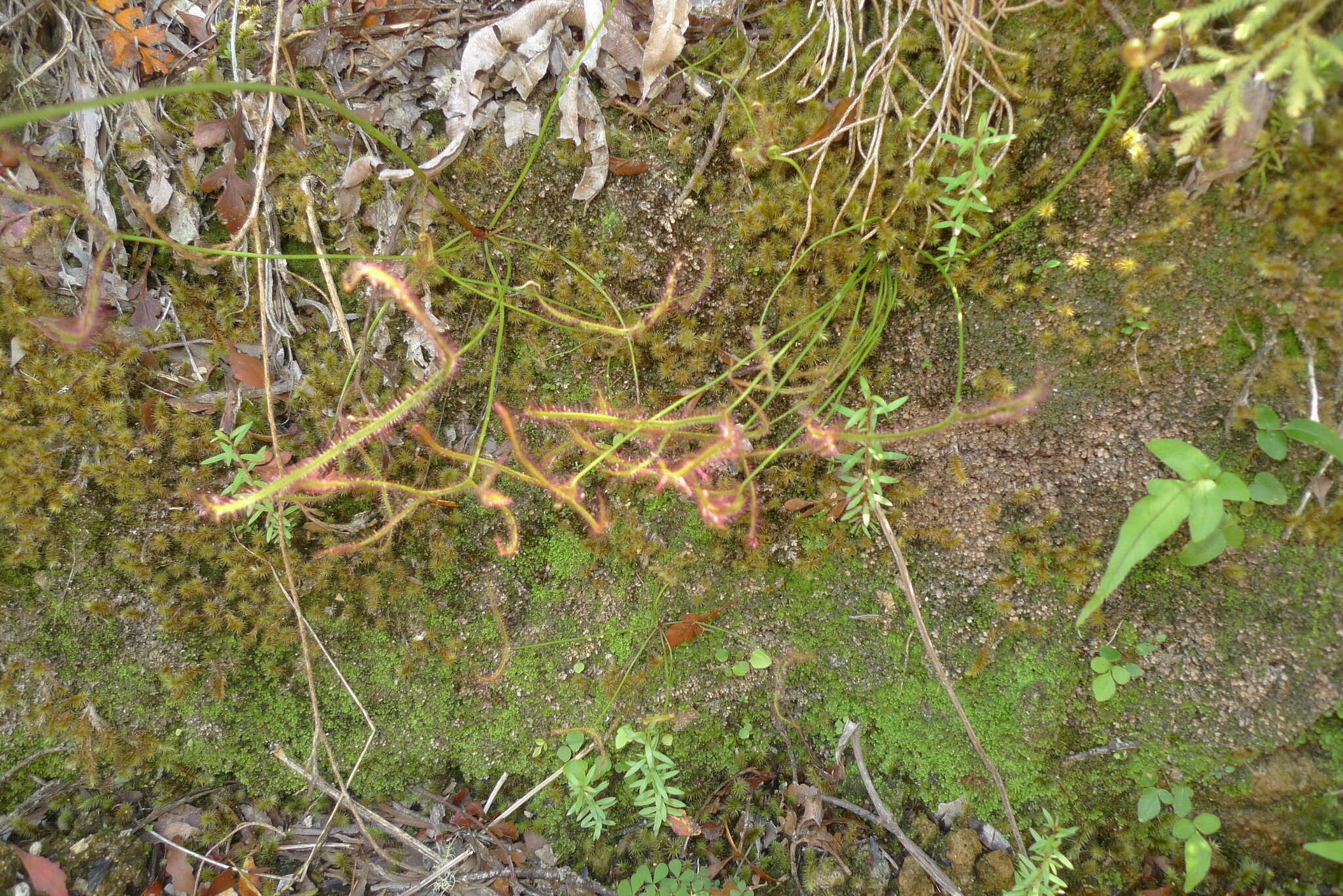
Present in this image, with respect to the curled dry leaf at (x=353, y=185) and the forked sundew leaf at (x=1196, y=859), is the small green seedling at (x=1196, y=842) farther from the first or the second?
Result: the curled dry leaf at (x=353, y=185)

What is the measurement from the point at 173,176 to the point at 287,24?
28.3 inches

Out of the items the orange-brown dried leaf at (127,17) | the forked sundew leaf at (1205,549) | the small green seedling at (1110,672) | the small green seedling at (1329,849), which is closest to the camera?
the small green seedling at (1329,849)

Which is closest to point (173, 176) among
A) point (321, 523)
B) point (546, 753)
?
point (321, 523)

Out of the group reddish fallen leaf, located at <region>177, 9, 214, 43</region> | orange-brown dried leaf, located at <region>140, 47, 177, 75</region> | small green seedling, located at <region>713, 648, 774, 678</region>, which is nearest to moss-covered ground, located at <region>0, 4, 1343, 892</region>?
small green seedling, located at <region>713, 648, 774, 678</region>

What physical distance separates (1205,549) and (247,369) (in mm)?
3367

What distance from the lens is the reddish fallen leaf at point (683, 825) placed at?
7.68ft

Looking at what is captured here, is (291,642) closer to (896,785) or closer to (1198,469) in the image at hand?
(896,785)

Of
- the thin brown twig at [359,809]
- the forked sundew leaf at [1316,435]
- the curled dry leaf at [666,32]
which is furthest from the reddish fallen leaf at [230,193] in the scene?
the forked sundew leaf at [1316,435]

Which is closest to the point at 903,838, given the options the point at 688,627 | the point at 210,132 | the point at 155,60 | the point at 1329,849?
the point at 688,627

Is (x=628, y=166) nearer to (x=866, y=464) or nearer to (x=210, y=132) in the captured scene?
(x=866, y=464)

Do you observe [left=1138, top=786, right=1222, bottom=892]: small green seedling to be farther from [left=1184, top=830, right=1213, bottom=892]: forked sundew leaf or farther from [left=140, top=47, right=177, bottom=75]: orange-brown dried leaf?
[left=140, top=47, right=177, bottom=75]: orange-brown dried leaf

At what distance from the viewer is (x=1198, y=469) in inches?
73.0

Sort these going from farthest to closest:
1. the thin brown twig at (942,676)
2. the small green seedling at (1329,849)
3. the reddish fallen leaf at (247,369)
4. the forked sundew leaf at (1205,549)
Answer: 1. the reddish fallen leaf at (247,369)
2. the thin brown twig at (942,676)
3. the forked sundew leaf at (1205,549)
4. the small green seedling at (1329,849)

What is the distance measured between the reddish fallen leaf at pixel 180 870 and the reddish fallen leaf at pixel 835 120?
346 centimetres
